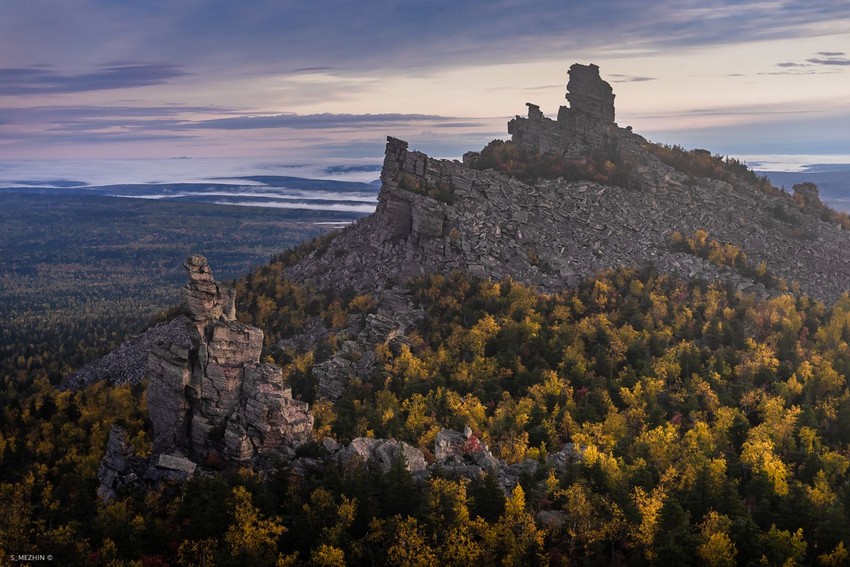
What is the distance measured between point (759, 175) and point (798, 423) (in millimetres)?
78474

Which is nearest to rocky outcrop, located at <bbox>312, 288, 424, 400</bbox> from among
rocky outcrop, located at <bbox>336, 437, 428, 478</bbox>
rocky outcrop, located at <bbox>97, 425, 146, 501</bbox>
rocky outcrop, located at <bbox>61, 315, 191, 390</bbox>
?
rocky outcrop, located at <bbox>336, 437, 428, 478</bbox>

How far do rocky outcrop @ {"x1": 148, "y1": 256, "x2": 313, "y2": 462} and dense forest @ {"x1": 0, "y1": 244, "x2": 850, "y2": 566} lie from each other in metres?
5.97

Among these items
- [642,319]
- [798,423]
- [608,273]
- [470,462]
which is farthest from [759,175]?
[470,462]

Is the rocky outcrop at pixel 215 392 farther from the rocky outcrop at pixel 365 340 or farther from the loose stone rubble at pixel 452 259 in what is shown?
the rocky outcrop at pixel 365 340

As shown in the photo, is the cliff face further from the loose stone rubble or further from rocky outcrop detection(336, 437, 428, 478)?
rocky outcrop detection(336, 437, 428, 478)

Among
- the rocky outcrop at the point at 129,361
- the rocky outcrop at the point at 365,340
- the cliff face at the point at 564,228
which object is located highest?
the cliff face at the point at 564,228

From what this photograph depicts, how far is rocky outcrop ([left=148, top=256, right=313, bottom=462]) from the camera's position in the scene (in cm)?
7362

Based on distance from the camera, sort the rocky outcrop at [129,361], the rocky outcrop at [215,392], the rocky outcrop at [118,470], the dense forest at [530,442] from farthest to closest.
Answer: the rocky outcrop at [129,361] < the rocky outcrop at [215,392] < the rocky outcrop at [118,470] < the dense forest at [530,442]

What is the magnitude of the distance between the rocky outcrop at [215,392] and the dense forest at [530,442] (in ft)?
19.6

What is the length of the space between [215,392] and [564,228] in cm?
6576

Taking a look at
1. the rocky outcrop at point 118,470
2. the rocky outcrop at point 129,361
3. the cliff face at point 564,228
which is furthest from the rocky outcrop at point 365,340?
the rocky outcrop at point 129,361

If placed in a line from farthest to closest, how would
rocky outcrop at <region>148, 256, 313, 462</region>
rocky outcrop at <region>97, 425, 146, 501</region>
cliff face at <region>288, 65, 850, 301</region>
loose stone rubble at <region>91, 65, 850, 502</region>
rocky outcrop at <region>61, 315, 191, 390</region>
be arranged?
rocky outcrop at <region>61, 315, 191, 390</region> < cliff face at <region>288, 65, 850, 301</region> < loose stone rubble at <region>91, 65, 850, 502</region> < rocky outcrop at <region>148, 256, 313, 462</region> < rocky outcrop at <region>97, 425, 146, 501</region>

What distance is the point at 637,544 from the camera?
59938mm

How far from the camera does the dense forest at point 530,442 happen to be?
59094 millimetres
